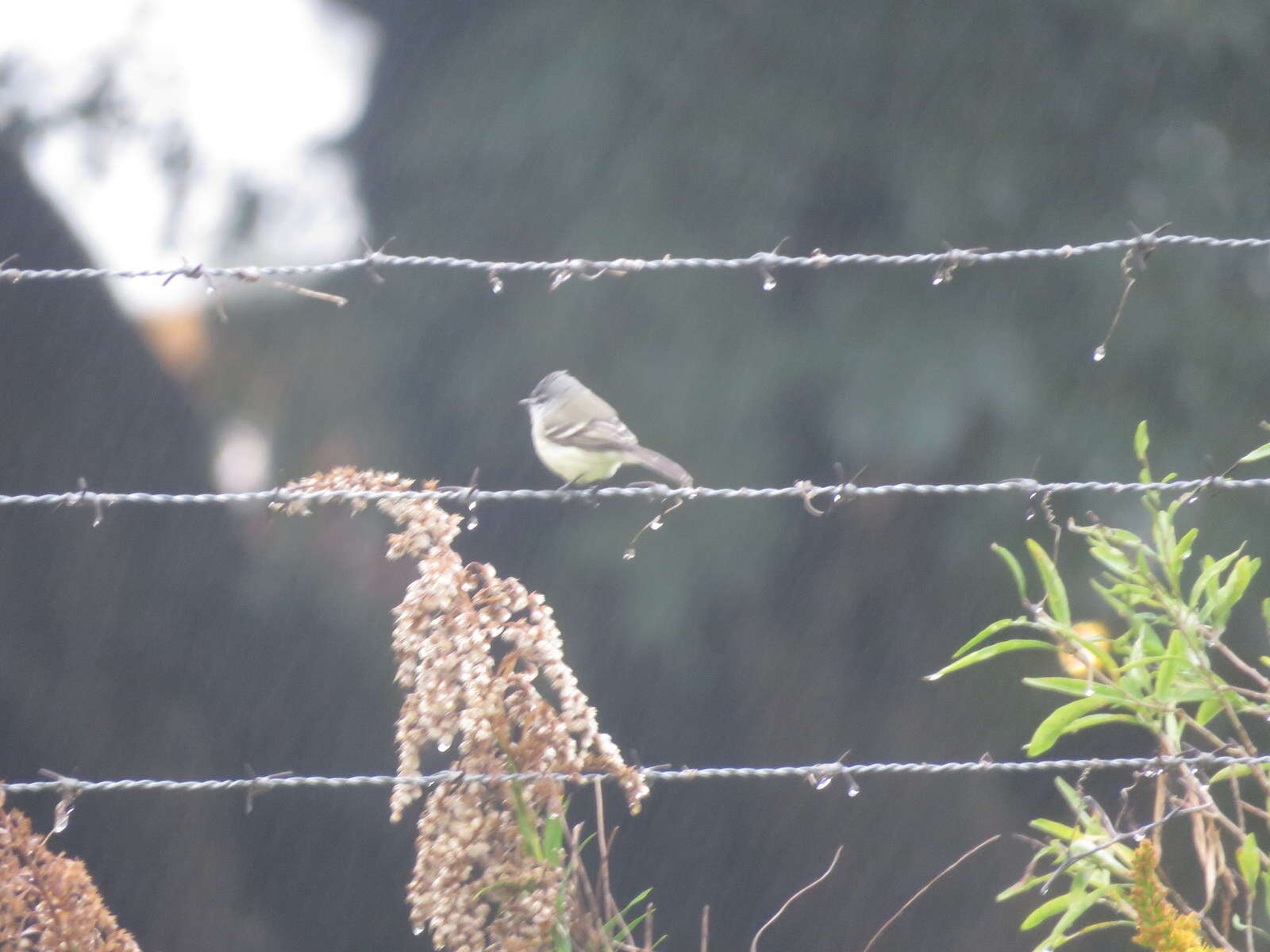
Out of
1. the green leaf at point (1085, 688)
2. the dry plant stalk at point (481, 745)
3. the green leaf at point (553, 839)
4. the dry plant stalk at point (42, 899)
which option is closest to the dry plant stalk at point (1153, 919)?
the green leaf at point (1085, 688)

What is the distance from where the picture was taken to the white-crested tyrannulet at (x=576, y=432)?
11.8 ft

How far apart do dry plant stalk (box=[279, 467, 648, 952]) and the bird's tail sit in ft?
3.13

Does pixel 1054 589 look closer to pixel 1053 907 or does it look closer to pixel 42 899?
pixel 1053 907

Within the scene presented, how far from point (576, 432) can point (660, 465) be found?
1.44ft

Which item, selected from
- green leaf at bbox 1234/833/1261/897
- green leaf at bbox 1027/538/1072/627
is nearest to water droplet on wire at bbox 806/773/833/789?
green leaf at bbox 1027/538/1072/627

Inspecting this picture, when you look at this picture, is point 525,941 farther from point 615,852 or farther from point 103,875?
point 103,875

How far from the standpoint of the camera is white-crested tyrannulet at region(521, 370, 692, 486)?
358 centimetres

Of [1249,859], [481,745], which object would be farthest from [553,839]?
[1249,859]

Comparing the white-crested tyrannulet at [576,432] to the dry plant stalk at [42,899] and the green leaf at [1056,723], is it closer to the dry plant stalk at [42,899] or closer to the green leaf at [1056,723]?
the green leaf at [1056,723]

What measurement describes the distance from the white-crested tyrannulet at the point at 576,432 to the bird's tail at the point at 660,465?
0.02 meters

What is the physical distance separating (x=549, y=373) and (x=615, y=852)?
5.49ft

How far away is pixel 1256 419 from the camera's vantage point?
389 centimetres

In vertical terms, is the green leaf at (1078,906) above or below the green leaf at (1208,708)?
below

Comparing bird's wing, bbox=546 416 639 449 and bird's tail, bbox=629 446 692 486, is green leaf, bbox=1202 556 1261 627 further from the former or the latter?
bird's wing, bbox=546 416 639 449
